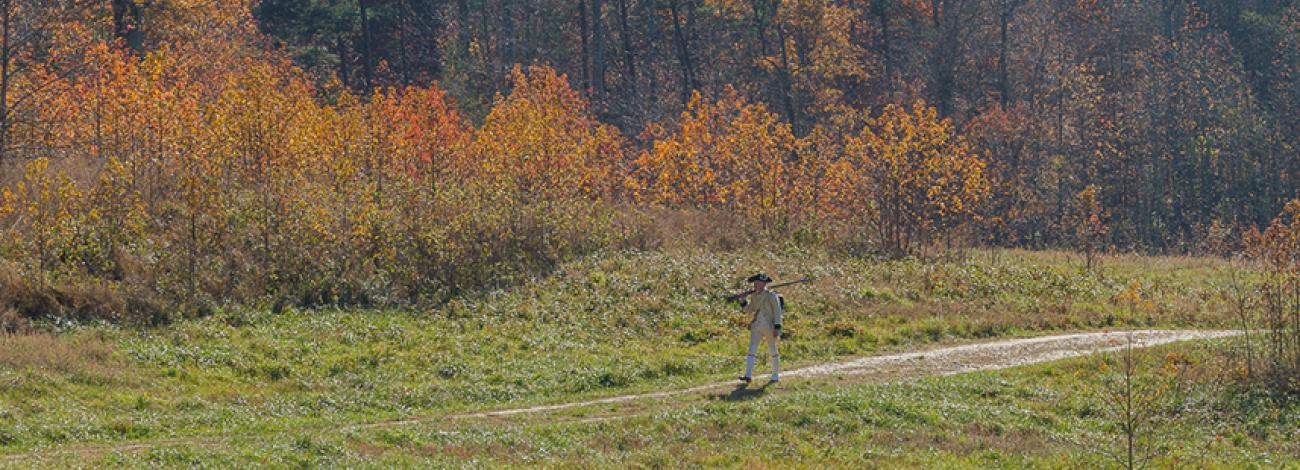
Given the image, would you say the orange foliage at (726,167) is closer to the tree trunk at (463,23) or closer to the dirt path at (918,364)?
the dirt path at (918,364)

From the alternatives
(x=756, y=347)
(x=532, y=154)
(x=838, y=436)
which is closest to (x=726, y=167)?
(x=532, y=154)

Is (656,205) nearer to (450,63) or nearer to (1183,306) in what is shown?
(1183,306)

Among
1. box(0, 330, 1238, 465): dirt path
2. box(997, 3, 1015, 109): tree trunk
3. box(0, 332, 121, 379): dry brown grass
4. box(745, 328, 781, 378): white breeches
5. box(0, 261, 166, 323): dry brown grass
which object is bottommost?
box(0, 330, 1238, 465): dirt path

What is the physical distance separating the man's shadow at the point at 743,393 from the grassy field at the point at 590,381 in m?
0.35

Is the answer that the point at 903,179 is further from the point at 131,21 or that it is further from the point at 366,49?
the point at 366,49

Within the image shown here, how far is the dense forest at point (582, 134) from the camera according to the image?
107 ft

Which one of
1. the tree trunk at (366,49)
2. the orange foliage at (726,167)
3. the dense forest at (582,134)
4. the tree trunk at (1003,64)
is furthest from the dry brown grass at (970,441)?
the tree trunk at (1003,64)

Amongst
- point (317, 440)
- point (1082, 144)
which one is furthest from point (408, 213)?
point (1082, 144)

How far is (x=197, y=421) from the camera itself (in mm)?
21297

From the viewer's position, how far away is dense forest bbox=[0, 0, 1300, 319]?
107 feet

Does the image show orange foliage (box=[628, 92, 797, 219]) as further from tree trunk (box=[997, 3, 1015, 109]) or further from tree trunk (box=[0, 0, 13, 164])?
tree trunk (box=[997, 3, 1015, 109])

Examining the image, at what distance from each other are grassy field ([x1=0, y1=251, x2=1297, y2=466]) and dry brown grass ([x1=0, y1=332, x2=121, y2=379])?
6cm

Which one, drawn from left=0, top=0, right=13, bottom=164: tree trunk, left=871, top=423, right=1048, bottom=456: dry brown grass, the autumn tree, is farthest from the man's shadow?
left=0, top=0, right=13, bottom=164: tree trunk

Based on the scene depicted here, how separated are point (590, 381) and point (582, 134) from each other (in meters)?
Answer: 24.3
